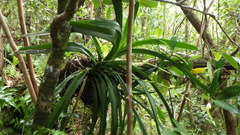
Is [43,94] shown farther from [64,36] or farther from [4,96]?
[4,96]

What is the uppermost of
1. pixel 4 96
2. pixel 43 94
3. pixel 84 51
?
pixel 84 51

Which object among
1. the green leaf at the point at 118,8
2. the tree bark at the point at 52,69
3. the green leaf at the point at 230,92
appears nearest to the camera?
the tree bark at the point at 52,69

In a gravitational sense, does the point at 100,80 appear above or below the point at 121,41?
below

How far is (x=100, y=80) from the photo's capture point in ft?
3.13

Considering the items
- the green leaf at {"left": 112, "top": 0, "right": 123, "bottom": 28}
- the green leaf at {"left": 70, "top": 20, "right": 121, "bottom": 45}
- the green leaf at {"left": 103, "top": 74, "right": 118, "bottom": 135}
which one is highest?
the green leaf at {"left": 112, "top": 0, "right": 123, "bottom": 28}

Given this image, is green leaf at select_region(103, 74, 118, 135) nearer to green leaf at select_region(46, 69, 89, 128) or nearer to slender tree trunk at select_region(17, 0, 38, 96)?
green leaf at select_region(46, 69, 89, 128)

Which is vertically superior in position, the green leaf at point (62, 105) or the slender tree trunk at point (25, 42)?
the slender tree trunk at point (25, 42)

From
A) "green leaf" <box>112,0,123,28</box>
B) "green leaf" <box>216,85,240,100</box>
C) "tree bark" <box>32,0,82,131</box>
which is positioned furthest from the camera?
"green leaf" <box>112,0,123,28</box>

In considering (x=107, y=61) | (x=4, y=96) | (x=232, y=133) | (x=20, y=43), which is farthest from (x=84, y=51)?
(x=20, y=43)

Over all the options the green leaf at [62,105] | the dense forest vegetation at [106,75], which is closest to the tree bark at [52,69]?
the dense forest vegetation at [106,75]

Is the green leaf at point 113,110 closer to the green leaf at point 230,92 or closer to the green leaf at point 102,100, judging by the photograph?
the green leaf at point 102,100

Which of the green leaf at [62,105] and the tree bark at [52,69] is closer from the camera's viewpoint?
the tree bark at [52,69]

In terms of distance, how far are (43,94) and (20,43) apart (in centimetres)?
172

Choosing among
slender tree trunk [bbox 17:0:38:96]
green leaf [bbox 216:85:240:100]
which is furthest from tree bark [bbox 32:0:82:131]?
green leaf [bbox 216:85:240:100]
